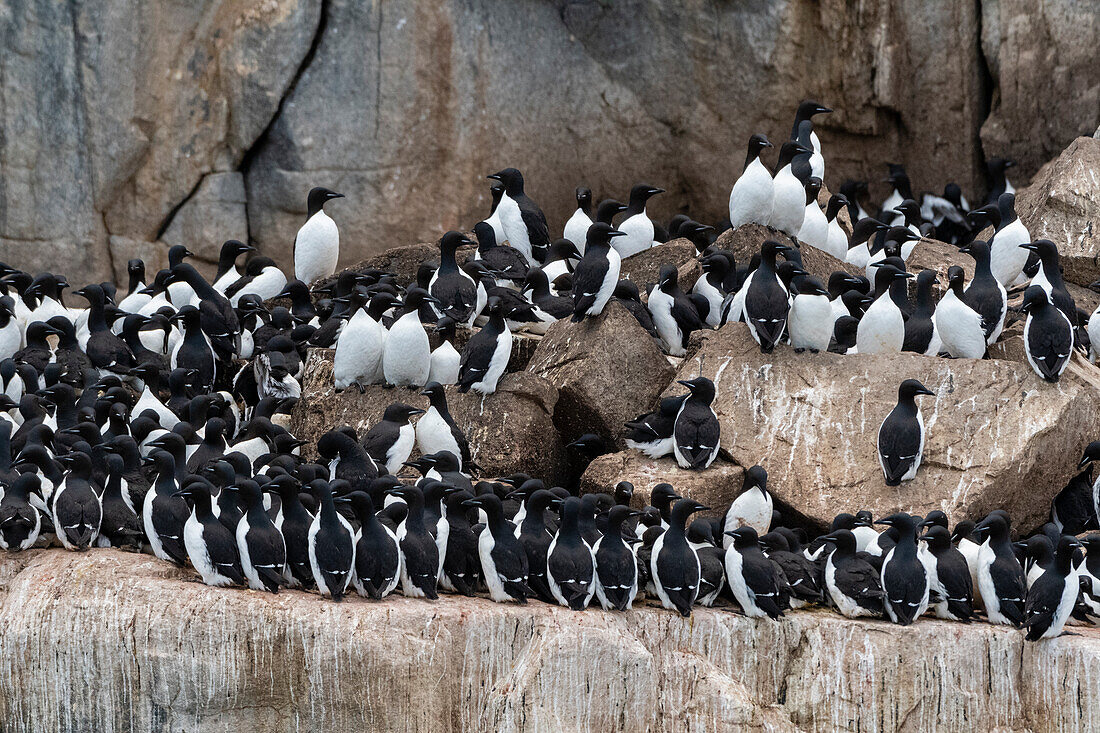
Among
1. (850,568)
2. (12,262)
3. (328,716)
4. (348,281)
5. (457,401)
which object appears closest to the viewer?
(328,716)

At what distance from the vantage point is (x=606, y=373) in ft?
36.7

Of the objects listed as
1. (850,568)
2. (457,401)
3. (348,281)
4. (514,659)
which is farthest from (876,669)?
(348,281)

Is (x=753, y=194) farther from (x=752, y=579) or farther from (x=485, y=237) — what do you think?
(x=752, y=579)

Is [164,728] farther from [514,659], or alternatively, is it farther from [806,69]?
[806,69]

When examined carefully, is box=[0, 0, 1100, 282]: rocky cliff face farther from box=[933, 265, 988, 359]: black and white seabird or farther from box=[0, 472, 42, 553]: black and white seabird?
box=[0, 472, 42, 553]: black and white seabird

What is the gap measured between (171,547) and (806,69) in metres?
10.6

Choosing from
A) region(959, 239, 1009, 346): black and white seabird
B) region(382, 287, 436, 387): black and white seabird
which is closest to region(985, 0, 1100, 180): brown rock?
region(959, 239, 1009, 346): black and white seabird

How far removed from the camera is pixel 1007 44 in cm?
1669

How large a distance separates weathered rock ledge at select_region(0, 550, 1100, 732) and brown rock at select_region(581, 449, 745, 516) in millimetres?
1497

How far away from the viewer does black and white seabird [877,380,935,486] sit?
10.0m

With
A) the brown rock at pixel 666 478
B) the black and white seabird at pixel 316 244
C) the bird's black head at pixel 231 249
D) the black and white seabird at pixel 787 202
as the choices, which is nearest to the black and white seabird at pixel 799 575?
the brown rock at pixel 666 478

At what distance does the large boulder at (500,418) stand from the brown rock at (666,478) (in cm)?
55

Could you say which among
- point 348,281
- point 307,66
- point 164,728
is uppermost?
point 307,66

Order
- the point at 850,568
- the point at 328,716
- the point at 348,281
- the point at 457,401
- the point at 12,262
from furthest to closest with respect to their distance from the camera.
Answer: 1. the point at 12,262
2. the point at 348,281
3. the point at 457,401
4. the point at 850,568
5. the point at 328,716
